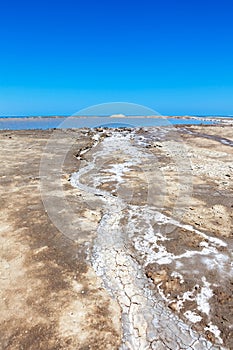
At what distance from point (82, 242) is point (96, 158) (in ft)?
50.3

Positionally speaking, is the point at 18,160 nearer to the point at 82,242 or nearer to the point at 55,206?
the point at 55,206

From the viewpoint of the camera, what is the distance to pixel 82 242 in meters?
9.10

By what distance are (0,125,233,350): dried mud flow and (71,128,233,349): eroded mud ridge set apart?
28 millimetres

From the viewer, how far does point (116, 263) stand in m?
8.07

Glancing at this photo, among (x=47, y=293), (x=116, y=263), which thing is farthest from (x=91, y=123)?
(x=47, y=293)

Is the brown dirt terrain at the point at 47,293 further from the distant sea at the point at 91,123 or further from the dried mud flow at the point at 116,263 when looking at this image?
the distant sea at the point at 91,123

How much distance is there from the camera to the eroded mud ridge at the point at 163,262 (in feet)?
18.7

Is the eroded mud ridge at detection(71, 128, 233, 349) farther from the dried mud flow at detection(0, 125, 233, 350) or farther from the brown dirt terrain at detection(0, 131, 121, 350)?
the brown dirt terrain at detection(0, 131, 121, 350)

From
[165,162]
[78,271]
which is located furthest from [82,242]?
[165,162]

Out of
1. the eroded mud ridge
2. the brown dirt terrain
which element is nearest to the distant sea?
the eroded mud ridge

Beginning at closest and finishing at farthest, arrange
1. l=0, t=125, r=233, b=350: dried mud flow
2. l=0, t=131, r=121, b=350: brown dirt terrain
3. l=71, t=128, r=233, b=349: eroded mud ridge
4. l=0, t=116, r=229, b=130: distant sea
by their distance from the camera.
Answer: l=0, t=131, r=121, b=350: brown dirt terrain
l=0, t=125, r=233, b=350: dried mud flow
l=71, t=128, r=233, b=349: eroded mud ridge
l=0, t=116, r=229, b=130: distant sea

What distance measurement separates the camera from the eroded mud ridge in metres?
5.69

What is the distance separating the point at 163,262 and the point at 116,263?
1.48m

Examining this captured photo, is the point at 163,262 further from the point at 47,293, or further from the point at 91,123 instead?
the point at 91,123
